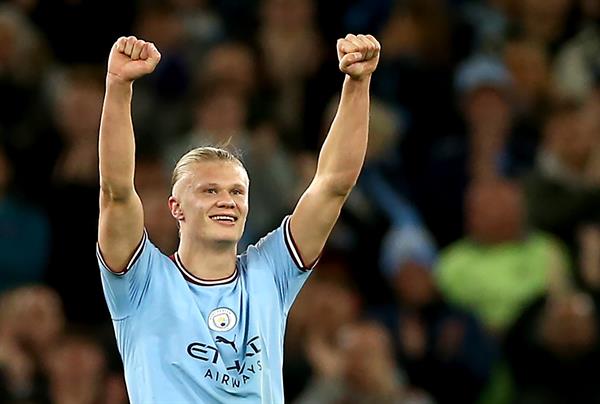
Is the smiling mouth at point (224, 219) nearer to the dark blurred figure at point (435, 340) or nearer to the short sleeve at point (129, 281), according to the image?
the short sleeve at point (129, 281)

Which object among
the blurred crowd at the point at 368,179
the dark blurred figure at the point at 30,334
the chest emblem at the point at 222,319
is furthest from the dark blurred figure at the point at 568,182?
the chest emblem at the point at 222,319

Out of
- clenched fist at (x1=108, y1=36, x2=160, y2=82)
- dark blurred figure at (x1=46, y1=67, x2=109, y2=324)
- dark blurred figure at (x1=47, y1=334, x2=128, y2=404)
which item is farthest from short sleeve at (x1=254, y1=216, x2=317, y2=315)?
dark blurred figure at (x1=46, y1=67, x2=109, y2=324)

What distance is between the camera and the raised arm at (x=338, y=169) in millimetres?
6051

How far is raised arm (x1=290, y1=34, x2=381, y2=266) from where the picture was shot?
19.9 feet

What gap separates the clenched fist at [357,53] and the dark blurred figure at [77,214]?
16.0ft

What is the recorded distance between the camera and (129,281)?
5.78m

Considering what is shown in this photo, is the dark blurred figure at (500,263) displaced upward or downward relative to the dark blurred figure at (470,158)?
downward

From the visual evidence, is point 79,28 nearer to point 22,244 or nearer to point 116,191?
point 22,244

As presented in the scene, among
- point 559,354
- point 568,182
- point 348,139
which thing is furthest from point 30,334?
point 348,139

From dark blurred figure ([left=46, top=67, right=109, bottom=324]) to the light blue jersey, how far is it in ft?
15.2

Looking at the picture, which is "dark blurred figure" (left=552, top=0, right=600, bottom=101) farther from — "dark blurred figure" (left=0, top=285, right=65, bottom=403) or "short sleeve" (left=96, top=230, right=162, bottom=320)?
"short sleeve" (left=96, top=230, right=162, bottom=320)

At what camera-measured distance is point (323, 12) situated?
12.9 meters

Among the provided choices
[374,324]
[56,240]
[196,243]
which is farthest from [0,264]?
[196,243]

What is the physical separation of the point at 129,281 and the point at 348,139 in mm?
1047
